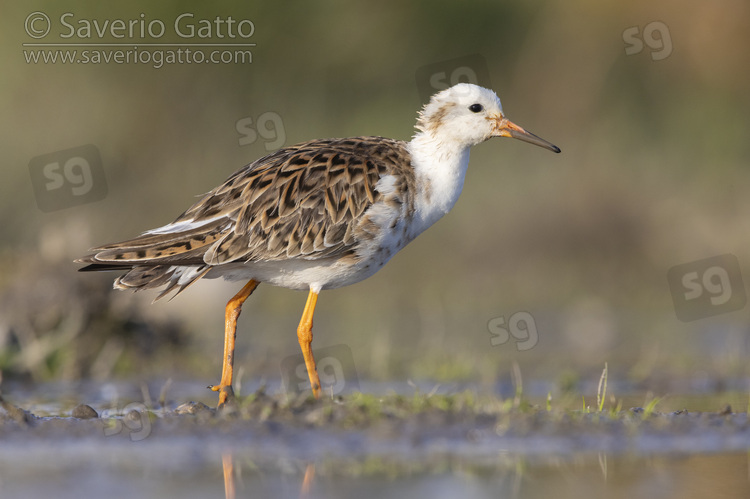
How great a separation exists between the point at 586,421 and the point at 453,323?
6.37 meters

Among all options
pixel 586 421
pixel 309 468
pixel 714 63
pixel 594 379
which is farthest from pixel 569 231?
pixel 309 468

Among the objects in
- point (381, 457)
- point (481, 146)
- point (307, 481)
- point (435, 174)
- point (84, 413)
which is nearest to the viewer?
point (307, 481)

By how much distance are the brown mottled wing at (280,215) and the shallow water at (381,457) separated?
122cm

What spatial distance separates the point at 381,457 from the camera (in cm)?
629

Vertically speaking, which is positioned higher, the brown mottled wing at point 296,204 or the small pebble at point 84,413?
the brown mottled wing at point 296,204

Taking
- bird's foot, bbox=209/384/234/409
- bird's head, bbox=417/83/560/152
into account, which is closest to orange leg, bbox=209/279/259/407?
bird's foot, bbox=209/384/234/409

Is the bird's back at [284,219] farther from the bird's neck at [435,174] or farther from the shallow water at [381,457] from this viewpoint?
the shallow water at [381,457]

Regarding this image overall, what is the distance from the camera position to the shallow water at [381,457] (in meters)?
5.51

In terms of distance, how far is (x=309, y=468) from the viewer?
19.7ft

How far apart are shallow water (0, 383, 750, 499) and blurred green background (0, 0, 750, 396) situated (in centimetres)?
736

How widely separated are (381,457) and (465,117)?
10.9ft

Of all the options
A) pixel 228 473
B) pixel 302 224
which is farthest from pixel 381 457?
pixel 302 224

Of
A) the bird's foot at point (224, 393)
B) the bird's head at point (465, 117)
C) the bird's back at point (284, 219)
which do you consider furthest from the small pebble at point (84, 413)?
the bird's head at point (465, 117)

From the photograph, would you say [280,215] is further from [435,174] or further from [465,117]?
[465,117]
